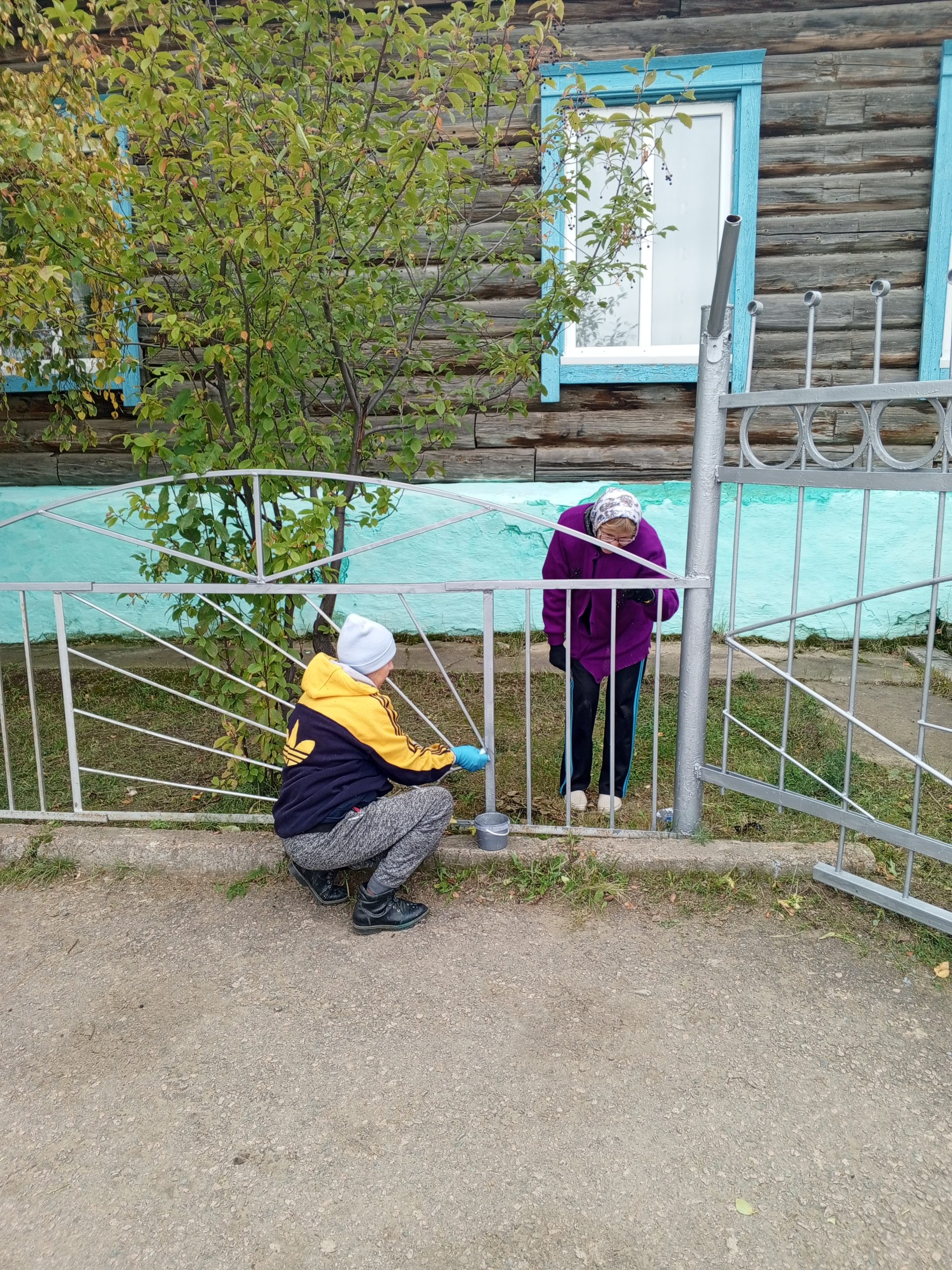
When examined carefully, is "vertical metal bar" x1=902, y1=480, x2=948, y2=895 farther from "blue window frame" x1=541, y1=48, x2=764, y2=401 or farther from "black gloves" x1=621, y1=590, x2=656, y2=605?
"blue window frame" x1=541, y1=48, x2=764, y2=401

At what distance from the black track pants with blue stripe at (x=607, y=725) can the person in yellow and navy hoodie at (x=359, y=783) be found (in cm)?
90

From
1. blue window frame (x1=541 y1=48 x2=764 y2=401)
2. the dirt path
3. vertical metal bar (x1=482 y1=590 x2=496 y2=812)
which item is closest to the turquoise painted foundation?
blue window frame (x1=541 y1=48 x2=764 y2=401)

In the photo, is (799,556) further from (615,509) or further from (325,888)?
(325,888)

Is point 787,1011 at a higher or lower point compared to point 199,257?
lower

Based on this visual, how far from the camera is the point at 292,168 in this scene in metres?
3.05

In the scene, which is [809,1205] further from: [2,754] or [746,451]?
[2,754]

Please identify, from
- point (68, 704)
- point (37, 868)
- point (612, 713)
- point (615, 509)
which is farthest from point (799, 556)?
point (37, 868)

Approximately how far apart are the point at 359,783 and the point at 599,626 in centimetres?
122

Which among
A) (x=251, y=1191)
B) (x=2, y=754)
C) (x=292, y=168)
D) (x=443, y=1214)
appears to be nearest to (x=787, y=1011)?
(x=443, y=1214)

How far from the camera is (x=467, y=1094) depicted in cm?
241

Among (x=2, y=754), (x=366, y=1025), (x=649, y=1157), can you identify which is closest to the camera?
(x=649, y=1157)

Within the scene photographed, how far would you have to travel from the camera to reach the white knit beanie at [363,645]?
307cm

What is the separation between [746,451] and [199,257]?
6.29ft

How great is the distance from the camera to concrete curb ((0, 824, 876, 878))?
3377 mm
